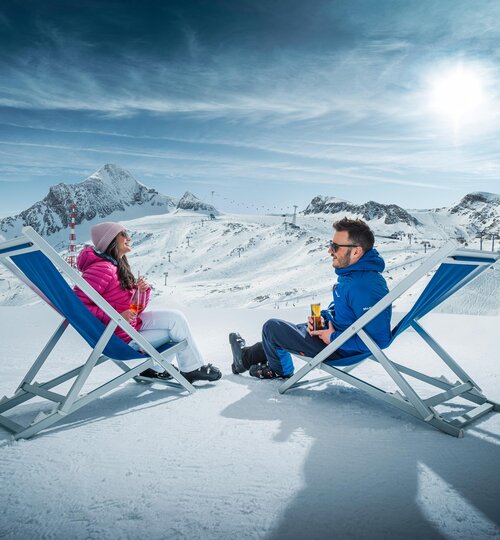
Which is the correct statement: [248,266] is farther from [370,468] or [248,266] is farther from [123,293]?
[370,468]

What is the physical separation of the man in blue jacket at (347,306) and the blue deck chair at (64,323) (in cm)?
103

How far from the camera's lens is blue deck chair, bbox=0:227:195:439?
2.69 meters

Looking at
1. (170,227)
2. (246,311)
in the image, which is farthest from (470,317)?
(170,227)

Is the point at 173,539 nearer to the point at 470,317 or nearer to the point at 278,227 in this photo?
the point at 470,317

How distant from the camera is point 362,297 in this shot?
3.09m

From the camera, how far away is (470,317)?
6.91 meters

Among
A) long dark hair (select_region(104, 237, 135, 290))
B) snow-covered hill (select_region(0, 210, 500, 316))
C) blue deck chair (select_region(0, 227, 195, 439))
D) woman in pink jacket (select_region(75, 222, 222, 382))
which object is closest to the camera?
blue deck chair (select_region(0, 227, 195, 439))

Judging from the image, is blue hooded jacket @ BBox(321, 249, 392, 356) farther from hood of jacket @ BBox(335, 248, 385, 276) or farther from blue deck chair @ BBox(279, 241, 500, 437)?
blue deck chair @ BBox(279, 241, 500, 437)

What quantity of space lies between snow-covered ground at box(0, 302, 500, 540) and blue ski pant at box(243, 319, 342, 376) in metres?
0.26

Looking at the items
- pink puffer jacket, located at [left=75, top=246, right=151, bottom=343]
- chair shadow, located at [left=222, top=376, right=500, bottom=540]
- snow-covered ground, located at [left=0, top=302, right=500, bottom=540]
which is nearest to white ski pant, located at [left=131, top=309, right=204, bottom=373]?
pink puffer jacket, located at [left=75, top=246, right=151, bottom=343]

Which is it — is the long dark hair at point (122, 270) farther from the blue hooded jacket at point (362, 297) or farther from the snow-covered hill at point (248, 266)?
the snow-covered hill at point (248, 266)

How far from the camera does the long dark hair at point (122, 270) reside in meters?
3.37

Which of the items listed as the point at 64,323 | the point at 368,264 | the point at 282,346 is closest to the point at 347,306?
the point at 368,264

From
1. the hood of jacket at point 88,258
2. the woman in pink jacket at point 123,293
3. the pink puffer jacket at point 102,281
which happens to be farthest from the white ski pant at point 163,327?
the hood of jacket at point 88,258
